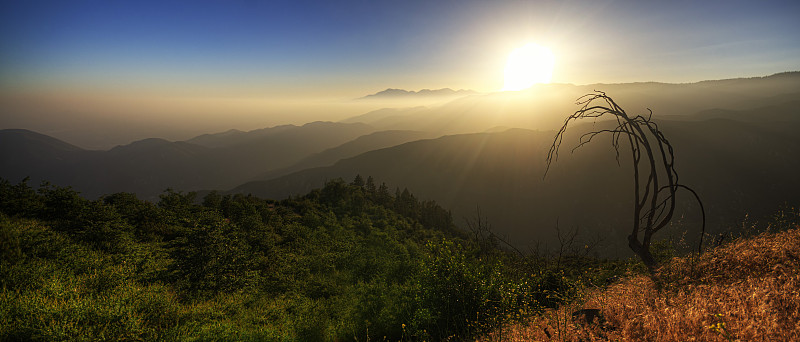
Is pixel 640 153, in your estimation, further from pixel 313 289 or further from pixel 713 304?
pixel 313 289

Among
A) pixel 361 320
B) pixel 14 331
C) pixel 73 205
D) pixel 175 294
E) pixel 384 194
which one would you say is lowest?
pixel 384 194

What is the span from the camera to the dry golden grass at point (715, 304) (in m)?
3.31

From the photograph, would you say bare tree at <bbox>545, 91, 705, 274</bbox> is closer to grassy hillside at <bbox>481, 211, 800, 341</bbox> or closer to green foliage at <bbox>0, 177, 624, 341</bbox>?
grassy hillside at <bbox>481, 211, 800, 341</bbox>

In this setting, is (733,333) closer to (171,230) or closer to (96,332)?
(96,332)

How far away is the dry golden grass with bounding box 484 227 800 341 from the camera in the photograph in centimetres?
331

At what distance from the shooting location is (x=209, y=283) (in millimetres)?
19141

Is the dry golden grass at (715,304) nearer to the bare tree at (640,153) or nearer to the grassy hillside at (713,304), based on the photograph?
the grassy hillside at (713,304)

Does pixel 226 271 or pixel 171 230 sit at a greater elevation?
pixel 171 230

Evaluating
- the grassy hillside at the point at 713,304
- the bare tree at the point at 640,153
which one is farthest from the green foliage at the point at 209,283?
the bare tree at the point at 640,153

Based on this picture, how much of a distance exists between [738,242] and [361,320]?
16942 millimetres

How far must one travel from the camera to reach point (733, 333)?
3207 millimetres

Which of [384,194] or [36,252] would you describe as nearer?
[36,252]

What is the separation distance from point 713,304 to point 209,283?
26.5 metres

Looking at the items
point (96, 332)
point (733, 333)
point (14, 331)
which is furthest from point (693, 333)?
point (14, 331)
